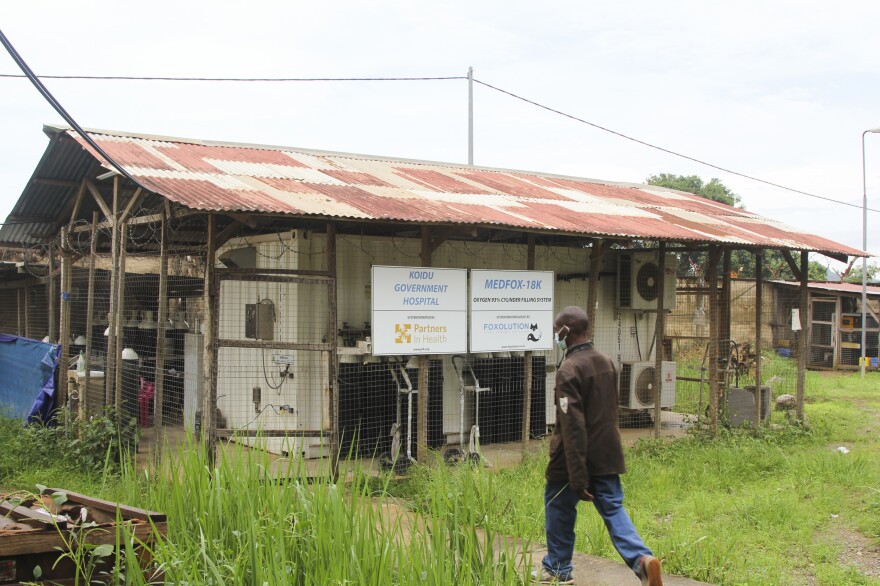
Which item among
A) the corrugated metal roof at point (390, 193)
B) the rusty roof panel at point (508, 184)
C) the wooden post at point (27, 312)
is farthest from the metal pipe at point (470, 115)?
the wooden post at point (27, 312)

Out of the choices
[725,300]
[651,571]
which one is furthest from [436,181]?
[651,571]

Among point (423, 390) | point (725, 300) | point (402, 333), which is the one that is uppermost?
point (725, 300)

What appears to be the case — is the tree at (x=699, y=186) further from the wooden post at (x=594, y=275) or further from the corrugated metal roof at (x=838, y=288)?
the wooden post at (x=594, y=275)

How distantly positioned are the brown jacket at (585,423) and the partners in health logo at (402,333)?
3711 mm

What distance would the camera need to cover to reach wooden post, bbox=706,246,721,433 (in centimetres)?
1104

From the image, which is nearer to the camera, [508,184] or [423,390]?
[423,390]

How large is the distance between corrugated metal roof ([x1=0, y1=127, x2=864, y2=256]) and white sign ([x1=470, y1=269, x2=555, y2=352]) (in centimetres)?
70

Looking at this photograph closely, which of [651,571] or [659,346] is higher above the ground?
[659,346]

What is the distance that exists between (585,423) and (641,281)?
7.29 m

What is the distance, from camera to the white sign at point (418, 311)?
8.50m

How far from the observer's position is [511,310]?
9.51m

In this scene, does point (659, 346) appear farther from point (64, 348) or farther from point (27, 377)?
point (27, 377)

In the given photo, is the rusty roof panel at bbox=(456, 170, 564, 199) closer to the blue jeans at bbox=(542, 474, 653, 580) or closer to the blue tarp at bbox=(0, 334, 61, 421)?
the blue tarp at bbox=(0, 334, 61, 421)

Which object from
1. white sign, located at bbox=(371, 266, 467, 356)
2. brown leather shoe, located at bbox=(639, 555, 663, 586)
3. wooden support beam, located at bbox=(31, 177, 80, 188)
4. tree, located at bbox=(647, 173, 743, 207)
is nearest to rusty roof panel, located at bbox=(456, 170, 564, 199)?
white sign, located at bbox=(371, 266, 467, 356)
